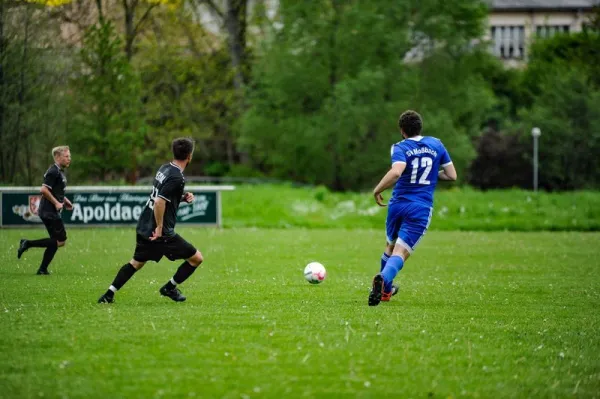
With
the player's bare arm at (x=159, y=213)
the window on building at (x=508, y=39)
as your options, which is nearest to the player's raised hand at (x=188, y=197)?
the player's bare arm at (x=159, y=213)

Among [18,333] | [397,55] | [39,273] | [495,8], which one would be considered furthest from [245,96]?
[495,8]

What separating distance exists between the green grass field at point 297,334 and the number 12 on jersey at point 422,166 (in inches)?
58.8

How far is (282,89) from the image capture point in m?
44.5

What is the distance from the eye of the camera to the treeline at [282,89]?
107 feet


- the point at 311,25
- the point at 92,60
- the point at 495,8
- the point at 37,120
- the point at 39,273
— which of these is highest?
the point at 495,8

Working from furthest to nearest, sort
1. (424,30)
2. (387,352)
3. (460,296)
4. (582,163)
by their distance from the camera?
(582,163)
(424,30)
(460,296)
(387,352)

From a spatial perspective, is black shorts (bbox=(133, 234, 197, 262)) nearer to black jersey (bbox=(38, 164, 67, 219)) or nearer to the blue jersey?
the blue jersey

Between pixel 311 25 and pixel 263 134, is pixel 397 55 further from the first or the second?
pixel 263 134

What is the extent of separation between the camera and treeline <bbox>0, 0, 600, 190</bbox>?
32.7m

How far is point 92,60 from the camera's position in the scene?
3259 cm

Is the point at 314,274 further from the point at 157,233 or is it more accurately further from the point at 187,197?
the point at 157,233

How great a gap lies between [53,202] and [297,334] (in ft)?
24.4

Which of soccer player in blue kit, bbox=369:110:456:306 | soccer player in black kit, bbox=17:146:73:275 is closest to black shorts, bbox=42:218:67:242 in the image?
soccer player in black kit, bbox=17:146:73:275

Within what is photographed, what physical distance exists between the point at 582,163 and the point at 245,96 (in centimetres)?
2048
